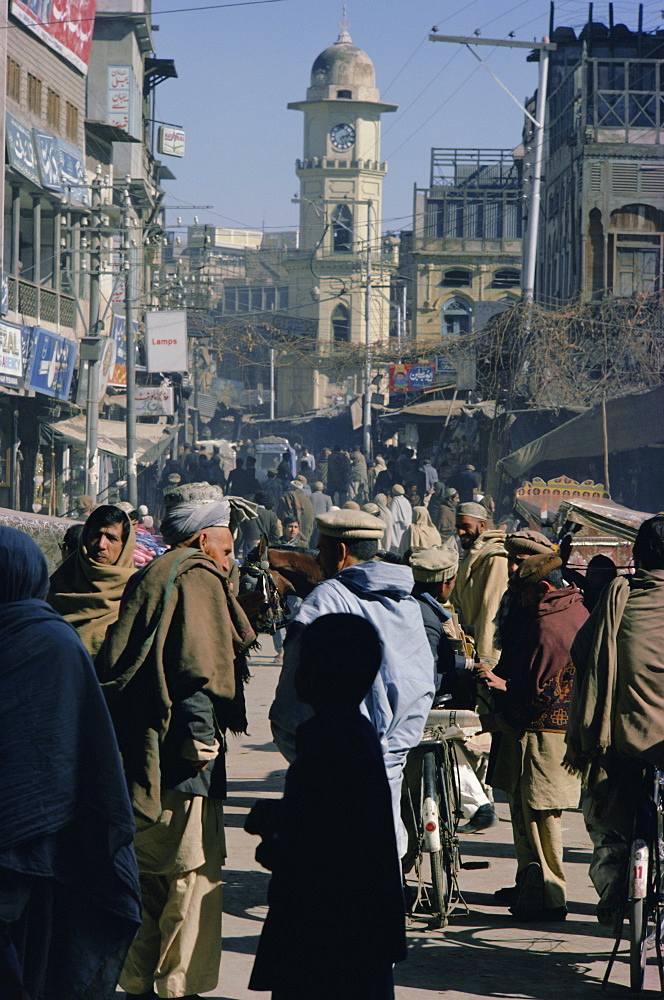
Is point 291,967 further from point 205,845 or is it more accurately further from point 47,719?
point 205,845

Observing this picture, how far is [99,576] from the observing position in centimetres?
545

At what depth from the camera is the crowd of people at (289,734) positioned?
116 inches

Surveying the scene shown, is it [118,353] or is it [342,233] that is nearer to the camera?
[118,353]

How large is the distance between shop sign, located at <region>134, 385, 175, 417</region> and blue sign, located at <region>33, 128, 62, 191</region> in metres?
6.87

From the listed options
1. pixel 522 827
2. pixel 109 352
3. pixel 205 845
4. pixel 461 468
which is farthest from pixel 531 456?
pixel 205 845

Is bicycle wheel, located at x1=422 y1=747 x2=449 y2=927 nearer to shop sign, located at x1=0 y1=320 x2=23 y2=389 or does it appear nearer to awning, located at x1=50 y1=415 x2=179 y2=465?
shop sign, located at x1=0 y1=320 x2=23 y2=389

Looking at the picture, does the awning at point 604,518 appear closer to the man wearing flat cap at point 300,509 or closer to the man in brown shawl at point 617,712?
the man in brown shawl at point 617,712

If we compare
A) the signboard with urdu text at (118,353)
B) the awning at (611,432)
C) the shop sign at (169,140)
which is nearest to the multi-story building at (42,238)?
the signboard with urdu text at (118,353)

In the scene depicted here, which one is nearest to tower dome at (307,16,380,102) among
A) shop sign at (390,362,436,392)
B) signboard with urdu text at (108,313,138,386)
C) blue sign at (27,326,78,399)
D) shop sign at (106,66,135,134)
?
shop sign at (106,66,135,134)

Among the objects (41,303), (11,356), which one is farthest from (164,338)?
(11,356)

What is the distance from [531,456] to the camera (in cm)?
2086

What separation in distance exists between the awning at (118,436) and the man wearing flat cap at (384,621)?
82.1 ft

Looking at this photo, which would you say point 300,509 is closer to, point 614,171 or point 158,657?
point 158,657

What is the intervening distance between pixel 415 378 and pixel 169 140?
2131 cm
